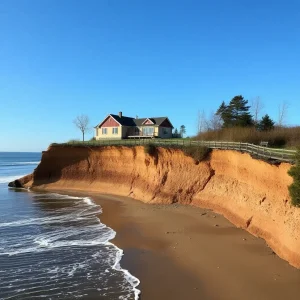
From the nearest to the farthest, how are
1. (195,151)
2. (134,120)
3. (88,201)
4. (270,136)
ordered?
(195,151) → (88,201) → (270,136) → (134,120)

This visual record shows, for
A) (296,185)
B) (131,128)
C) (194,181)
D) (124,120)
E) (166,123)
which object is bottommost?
(194,181)

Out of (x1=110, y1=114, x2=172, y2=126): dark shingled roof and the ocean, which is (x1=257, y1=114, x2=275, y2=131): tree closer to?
(x1=110, y1=114, x2=172, y2=126): dark shingled roof

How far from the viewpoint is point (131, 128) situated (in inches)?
2040

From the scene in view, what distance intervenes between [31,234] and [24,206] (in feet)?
36.1

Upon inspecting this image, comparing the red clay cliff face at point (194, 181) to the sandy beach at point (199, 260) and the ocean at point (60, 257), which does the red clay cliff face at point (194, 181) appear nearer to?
the sandy beach at point (199, 260)

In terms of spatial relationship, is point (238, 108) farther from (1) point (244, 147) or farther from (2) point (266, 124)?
(1) point (244, 147)

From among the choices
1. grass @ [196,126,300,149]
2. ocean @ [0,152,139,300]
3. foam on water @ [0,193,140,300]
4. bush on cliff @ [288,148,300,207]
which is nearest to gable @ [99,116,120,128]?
grass @ [196,126,300,149]

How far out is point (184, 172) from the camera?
3041 centimetres

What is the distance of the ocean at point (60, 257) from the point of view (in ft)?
40.6

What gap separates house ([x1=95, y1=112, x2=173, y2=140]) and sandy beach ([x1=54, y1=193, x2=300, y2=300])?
26542 millimetres

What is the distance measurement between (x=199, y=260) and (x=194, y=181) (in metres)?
13.8

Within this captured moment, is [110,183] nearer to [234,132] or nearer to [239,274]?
[234,132]

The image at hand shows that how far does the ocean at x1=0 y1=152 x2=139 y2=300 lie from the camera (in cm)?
1238

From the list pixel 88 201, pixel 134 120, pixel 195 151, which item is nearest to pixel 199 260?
pixel 195 151
